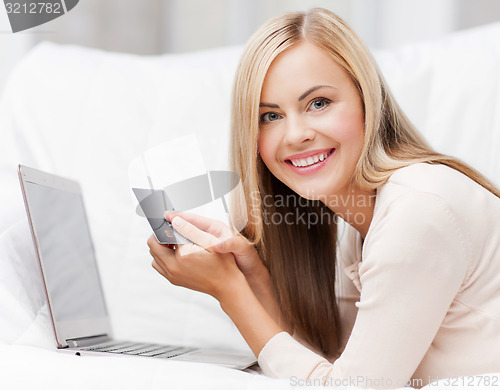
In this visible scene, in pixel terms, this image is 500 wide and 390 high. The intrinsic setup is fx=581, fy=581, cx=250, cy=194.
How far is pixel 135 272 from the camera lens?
124 centimetres

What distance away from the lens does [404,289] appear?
723mm

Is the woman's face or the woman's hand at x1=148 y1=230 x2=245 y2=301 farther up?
the woman's face

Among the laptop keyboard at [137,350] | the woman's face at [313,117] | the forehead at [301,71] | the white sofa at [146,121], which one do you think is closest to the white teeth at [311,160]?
the woman's face at [313,117]

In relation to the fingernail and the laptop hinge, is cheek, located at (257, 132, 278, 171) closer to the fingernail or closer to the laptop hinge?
the fingernail

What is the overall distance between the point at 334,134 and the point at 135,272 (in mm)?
591

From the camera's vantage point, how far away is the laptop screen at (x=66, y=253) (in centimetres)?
90

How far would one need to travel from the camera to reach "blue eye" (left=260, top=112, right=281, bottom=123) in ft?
2.90

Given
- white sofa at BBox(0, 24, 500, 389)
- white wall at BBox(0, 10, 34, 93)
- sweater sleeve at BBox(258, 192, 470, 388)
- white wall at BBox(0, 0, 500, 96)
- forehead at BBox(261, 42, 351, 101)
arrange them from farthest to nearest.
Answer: white wall at BBox(0, 0, 500, 96)
white wall at BBox(0, 10, 34, 93)
white sofa at BBox(0, 24, 500, 389)
forehead at BBox(261, 42, 351, 101)
sweater sleeve at BBox(258, 192, 470, 388)

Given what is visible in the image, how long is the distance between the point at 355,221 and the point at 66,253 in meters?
0.50

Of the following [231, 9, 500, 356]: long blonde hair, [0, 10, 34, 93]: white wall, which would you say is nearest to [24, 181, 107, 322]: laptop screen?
[231, 9, 500, 356]: long blonde hair

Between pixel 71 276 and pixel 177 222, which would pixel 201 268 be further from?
pixel 71 276

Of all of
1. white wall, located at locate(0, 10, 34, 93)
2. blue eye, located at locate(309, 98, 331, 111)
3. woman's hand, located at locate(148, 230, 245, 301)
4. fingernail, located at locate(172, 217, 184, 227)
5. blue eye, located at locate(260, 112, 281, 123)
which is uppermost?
white wall, located at locate(0, 10, 34, 93)

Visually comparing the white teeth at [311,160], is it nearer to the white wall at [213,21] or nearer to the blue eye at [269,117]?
the blue eye at [269,117]

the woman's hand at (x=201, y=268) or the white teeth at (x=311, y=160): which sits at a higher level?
the white teeth at (x=311, y=160)
